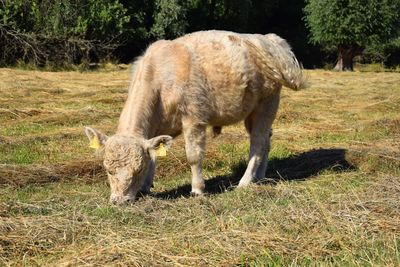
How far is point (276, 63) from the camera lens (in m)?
Answer: 8.97

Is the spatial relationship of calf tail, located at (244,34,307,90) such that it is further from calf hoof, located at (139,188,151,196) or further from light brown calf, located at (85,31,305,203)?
calf hoof, located at (139,188,151,196)

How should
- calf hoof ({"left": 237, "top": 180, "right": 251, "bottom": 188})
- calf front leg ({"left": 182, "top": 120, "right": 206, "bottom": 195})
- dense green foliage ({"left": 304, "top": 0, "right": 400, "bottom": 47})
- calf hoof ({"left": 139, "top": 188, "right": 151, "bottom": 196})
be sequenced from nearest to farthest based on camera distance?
calf hoof ({"left": 139, "top": 188, "right": 151, "bottom": 196}), calf front leg ({"left": 182, "top": 120, "right": 206, "bottom": 195}), calf hoof ({"left": 237, "top": 180, "right": 251, "bottom": 188}), dense green foliage ({"left": 304, "top": 0, "right": 400, "bottom": 47})

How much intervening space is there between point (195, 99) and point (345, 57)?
3397cm

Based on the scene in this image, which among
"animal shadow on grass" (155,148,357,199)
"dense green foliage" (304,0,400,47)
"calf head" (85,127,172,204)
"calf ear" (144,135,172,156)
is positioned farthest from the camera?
"dense green foliage" (304,0,400,47)

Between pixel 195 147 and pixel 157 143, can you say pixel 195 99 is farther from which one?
pixel 157 143

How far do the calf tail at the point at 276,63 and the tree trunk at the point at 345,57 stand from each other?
3162 centimetres

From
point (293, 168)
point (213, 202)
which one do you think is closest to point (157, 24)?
point (293, 168)

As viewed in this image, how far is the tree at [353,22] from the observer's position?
3825 cm

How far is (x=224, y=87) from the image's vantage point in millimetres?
8570

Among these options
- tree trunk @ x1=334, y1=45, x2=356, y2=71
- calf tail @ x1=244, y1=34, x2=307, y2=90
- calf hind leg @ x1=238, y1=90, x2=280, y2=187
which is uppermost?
calf tail @ x1=244, y1=34, x2=307, y2=90

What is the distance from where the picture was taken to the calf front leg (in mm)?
8109

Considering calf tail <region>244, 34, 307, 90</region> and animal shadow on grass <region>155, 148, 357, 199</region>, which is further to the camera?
calf tail <region>244, 34, 307, 90</region>

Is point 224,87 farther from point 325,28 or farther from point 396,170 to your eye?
point 325,28

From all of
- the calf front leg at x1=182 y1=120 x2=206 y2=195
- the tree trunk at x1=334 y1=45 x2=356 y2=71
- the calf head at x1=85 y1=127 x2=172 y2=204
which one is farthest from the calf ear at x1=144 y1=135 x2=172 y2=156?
the tree trunk at x1=334 y1=45 x2=356 y2=71
